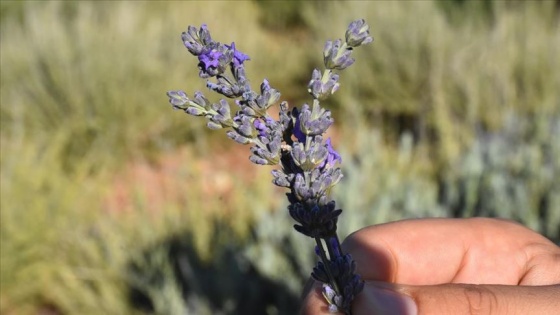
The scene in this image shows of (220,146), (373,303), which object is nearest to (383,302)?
(373,303)

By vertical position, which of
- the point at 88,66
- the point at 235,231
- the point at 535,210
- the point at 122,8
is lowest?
A: the point at 535,210

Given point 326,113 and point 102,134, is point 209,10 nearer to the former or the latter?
point 102,134

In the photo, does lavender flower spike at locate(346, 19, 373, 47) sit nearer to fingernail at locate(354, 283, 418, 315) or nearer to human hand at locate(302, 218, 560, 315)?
fingernail at locate(354, 283, 418, 315)

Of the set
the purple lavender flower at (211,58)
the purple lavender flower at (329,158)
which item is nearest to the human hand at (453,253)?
the purple lavender flower at (329,158)

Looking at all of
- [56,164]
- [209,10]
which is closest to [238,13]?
[209,10]

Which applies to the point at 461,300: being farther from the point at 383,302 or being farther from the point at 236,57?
the point at 236,57

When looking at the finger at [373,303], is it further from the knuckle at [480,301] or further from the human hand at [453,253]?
the human hand at [453,253]

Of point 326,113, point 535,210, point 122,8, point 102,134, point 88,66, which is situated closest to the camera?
point 326,113

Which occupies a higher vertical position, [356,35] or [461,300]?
[356,35]
